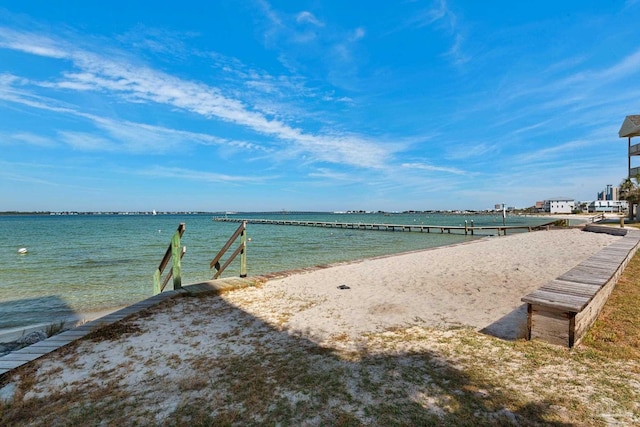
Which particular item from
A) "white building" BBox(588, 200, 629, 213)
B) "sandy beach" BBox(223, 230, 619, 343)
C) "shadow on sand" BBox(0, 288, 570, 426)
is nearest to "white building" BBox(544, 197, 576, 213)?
"white building" BBox(588, 200, 629, 213)

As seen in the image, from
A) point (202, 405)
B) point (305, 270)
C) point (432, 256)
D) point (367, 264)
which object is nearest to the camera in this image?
point (202, 405)

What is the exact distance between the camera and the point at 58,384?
322 centimetres

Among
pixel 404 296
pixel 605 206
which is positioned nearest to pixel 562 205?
pixel 605 206

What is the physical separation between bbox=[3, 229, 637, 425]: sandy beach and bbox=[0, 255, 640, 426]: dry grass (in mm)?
16

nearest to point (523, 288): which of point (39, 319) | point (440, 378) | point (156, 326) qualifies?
point (440, 378)

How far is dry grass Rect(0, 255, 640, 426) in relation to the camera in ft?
8.52

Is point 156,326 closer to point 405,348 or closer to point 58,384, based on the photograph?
point 58,384

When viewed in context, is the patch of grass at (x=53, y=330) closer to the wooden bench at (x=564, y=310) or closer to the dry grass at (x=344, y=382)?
the dry grass at (x=344, y=382)

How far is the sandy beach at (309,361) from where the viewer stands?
2.77m

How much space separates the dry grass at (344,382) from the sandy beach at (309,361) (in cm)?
2

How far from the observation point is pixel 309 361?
3635 mm

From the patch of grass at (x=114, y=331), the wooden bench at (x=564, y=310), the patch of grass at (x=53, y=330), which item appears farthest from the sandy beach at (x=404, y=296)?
the patch of grass at (x=53, y=330)

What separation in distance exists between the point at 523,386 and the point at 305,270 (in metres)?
7.07

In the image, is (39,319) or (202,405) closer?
(202,405)
